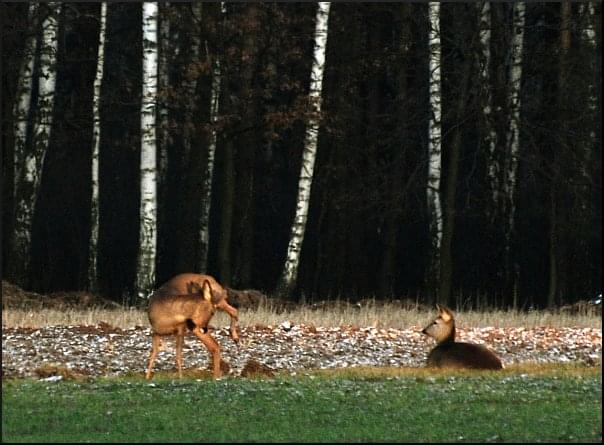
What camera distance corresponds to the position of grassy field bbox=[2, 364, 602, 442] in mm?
11539

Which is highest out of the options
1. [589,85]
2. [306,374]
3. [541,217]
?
[589,85]

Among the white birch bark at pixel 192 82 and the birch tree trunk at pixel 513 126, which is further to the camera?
the birch tree trunk at pixel 513 126

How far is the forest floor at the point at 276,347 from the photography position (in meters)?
17.5

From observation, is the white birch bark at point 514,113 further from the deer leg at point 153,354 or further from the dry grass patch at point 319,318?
the deer leg at point 153,354

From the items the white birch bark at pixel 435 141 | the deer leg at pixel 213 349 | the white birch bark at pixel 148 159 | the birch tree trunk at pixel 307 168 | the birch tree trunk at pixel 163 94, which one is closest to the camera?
the deer leg at pixel 213 349

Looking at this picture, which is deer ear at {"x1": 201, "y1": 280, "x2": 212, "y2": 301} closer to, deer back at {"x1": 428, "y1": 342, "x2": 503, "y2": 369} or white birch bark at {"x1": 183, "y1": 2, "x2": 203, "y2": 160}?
deer back at {"x1": 428, "y1": 342, "x2": 503, "y2": 369}

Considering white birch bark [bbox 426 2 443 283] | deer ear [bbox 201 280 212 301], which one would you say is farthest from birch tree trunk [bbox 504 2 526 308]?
deer ear [bbox 201 280 212 301]

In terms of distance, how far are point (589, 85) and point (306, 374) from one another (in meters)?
16.8

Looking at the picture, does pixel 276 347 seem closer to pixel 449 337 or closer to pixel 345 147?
pixel 449 337

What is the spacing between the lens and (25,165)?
29.4m

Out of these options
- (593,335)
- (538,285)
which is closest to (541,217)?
(538,285)

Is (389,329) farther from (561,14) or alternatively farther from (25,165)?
(561,14)

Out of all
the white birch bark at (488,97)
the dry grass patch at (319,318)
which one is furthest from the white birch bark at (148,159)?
the white birch bark at (488,97)

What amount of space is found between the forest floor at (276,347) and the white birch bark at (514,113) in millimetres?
9477
